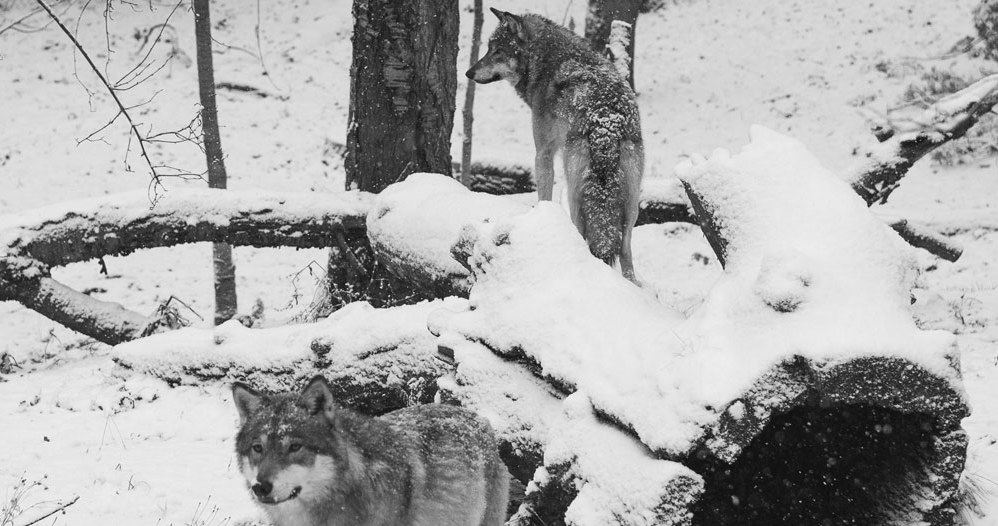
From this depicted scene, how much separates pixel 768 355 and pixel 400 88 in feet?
18.8

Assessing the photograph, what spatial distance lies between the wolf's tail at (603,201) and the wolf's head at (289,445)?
3.76 metres

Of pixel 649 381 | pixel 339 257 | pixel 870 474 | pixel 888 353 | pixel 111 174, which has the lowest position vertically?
pixel 111 174

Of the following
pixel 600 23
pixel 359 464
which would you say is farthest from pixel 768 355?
pixel 600 23

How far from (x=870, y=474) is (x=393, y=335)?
351cm

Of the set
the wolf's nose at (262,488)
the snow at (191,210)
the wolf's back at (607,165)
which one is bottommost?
the snow at (191,210)

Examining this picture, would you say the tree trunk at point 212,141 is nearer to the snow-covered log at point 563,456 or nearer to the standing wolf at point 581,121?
the standing wolf at point 581,121

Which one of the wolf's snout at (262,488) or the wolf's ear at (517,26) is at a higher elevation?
the wolf's ear at (517,26)

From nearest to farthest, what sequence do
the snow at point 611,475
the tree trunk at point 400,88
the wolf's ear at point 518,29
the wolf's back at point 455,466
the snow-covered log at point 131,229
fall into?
the snow at point 611,475
the wolf's back at point 455,466
the tree trunk at point 400,88
the snow-covered log at point 131,229
the wolf's ear at point 518,29

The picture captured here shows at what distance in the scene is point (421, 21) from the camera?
28.5 ft

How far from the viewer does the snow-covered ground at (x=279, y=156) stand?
6004mm

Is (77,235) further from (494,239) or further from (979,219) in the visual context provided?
(979,219)

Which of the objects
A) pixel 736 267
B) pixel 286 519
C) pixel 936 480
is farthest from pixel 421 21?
pixel 936 480

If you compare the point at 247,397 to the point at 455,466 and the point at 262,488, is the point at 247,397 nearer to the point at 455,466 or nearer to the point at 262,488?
the point at 262,488

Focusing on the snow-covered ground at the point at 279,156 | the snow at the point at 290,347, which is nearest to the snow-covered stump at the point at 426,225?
the snow at the point at 290,347
